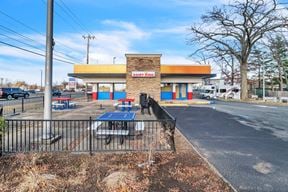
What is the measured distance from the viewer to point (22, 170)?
5.11m

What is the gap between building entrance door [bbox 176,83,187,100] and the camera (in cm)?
3197

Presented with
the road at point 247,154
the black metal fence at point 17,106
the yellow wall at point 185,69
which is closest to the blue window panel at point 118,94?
the yellow wall at point 185,69

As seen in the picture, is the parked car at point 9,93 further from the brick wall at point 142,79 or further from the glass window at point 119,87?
the brick wall at point 142,79

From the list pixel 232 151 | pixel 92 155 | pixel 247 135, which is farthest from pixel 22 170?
pixel 247 135

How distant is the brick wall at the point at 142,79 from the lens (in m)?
26.1

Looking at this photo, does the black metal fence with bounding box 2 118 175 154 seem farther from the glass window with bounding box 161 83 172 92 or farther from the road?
the glass window with bounding box 161 83 172 92

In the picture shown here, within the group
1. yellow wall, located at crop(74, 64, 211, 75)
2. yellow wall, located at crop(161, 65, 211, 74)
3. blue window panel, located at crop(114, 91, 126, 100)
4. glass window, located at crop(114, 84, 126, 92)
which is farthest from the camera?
glass window, located at crop(114, 84, 126, 92)

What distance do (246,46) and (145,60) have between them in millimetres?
17041

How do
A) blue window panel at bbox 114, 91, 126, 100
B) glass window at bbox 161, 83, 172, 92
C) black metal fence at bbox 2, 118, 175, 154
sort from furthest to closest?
glass window at bbox 161, 83, 172, 92 → blue window panel at bbox 114, 91, 126, 100 → black metal fence at bbox 2, 118, 175, 154

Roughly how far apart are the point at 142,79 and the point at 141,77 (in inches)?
9.0

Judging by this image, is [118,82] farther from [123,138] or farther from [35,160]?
[35,160]

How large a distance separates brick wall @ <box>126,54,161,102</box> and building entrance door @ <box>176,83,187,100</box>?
629 centimetres

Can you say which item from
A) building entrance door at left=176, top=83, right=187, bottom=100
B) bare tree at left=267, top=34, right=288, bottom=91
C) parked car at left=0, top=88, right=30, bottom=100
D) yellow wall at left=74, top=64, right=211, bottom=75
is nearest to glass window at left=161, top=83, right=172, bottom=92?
building entrance door at left=176, top=83, right=187, bottom=100

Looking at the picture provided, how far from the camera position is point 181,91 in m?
32.0
